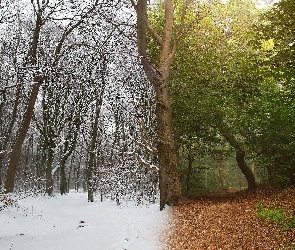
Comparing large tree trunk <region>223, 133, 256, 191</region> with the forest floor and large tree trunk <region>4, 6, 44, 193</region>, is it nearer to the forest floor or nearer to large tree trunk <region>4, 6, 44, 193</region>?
the forest floor

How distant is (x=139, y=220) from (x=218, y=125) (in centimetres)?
621

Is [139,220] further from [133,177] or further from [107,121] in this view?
[107,121]

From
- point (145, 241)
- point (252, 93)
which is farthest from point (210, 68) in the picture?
point (145, 241)

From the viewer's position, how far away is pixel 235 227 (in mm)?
7934

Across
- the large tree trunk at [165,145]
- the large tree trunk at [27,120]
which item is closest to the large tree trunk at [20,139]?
the large tree trunk at [27,120]

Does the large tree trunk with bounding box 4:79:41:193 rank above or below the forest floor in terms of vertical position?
above

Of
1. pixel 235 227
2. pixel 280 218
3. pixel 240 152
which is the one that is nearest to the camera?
pixel 280 218

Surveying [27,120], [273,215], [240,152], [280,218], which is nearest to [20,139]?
[27,120]

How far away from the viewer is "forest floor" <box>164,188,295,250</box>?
263 inches

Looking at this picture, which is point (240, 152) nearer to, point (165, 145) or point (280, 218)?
point (165, 145)

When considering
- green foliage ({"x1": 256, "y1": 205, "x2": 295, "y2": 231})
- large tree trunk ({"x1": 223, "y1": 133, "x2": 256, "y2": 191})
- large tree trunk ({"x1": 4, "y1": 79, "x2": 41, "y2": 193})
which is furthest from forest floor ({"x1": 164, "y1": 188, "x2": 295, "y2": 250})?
large tree trunk ({"x1": 4, "y1": 79, "x2": 41, "y2": 193})

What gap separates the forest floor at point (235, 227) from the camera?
22.0 ft

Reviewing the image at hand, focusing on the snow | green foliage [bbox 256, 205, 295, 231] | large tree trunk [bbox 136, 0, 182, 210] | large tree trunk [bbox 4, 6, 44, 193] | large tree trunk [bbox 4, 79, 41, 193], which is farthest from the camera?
large tree trunk [bbox 4, 79, 41, 193]

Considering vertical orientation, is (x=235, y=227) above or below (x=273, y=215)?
below
